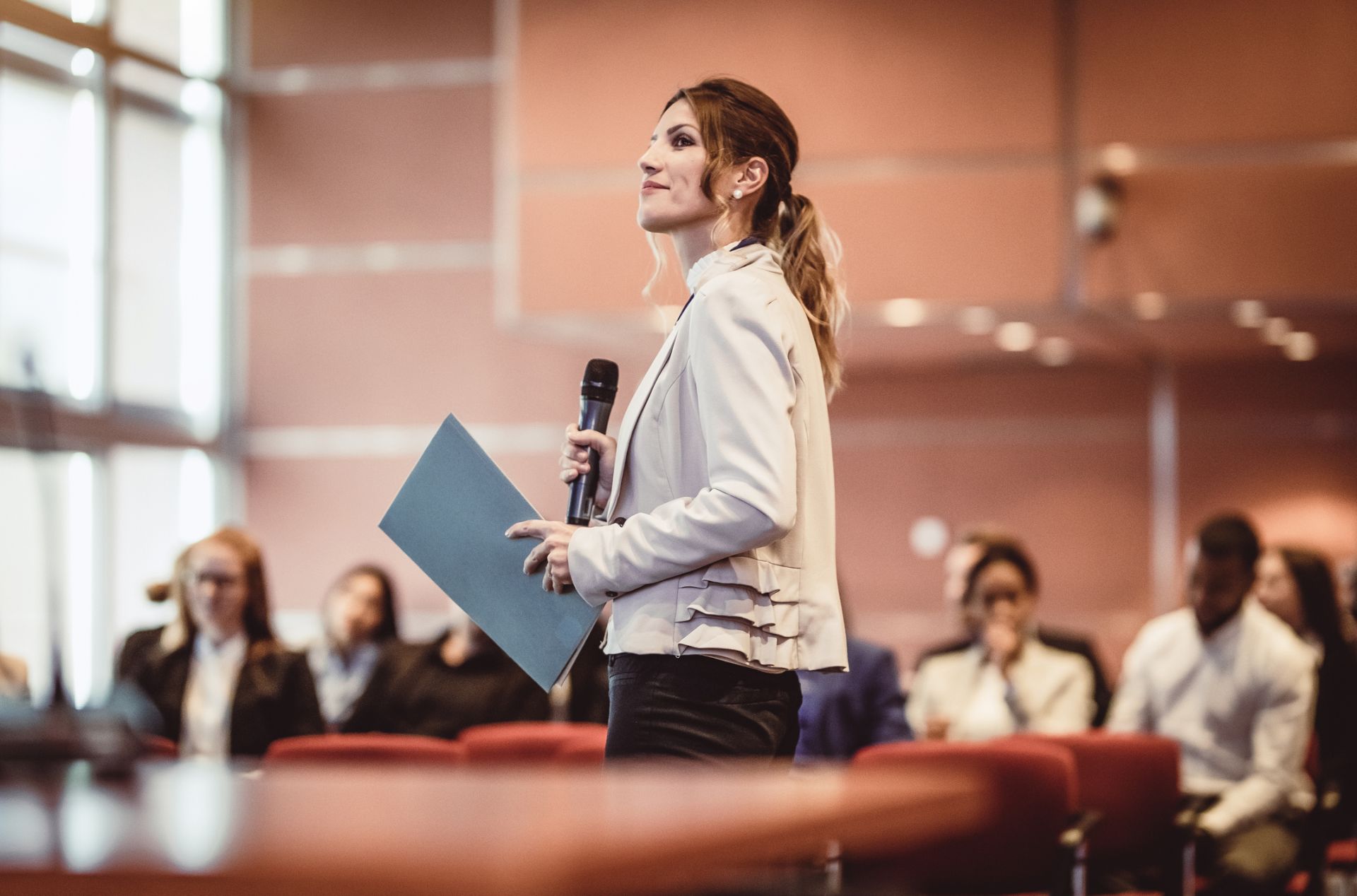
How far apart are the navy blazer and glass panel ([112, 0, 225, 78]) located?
5711mm

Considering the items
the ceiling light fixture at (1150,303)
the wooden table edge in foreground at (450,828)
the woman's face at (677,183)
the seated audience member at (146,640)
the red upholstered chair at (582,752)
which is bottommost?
the red upholstered chair at (582,752)

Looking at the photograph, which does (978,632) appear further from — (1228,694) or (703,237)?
(703,237)

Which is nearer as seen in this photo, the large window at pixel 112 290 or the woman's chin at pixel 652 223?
the woman's chin at pixel 652 223

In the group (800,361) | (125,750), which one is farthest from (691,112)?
(125,750)

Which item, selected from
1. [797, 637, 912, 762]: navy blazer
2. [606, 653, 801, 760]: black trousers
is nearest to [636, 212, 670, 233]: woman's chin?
[606, 653, 801, 760]: black trousers

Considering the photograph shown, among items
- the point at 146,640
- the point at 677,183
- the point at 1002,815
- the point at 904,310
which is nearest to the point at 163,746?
the point at 146,640

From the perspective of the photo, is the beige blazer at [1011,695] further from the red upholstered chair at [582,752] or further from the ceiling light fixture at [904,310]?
the red upholstered chair at [582,752]

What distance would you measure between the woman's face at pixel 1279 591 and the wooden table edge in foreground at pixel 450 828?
16.5 ft

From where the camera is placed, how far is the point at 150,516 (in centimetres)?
852

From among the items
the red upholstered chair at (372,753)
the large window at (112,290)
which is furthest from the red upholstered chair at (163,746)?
the large window at (112,290)

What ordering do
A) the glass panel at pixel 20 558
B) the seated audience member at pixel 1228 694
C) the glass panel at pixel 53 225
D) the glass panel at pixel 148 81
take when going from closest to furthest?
the seated audience member at pixel 1228 694, the glass panel at pixel 20 558, the glass panel at pixel 53 225, the glass panel at pixel 148 81

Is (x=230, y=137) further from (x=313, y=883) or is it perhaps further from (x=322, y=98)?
(x=313, y=883)

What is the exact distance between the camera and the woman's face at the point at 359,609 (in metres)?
6.46

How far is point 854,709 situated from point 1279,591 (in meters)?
2.23
